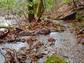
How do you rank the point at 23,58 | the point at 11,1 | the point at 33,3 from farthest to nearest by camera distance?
the point at 11,1
the point at 33,3
the point at 23,58

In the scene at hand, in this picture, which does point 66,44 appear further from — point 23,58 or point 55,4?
point 55,4

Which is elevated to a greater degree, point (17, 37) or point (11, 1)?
point (11, 1)

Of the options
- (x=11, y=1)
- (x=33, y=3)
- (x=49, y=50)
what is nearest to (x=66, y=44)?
(x=49, y=50)

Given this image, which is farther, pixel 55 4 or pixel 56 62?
pixel 55 4

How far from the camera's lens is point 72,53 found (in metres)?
9.17

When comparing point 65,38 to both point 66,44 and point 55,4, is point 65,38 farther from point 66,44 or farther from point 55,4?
point 55,4

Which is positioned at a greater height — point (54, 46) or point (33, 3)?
point (33, 3)

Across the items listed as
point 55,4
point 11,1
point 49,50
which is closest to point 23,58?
point 49,50

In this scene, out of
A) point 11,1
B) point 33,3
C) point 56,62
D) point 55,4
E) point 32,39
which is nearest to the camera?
point 56,62

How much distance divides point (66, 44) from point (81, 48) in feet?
3.95

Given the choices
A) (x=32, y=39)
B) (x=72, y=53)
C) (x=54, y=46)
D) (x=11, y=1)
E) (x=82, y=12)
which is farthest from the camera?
(x=11, y=1)

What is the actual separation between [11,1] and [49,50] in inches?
761

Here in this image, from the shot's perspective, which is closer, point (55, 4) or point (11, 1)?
point (11, 1)

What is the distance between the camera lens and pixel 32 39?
40.4ft
